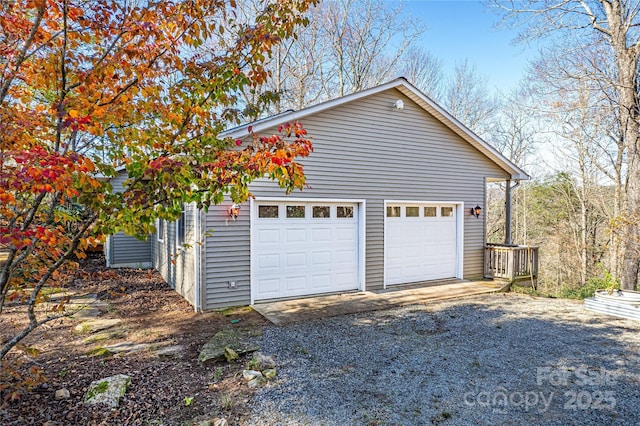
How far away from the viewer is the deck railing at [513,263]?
885cm

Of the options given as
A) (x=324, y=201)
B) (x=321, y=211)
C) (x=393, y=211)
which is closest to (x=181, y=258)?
(x=321, y=211)

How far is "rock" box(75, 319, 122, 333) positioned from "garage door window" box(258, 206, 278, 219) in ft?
9.70

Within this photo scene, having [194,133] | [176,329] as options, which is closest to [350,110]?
[194,133]

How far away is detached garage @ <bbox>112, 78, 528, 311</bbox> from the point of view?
21.6ft

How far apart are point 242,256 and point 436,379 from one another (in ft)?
12.8

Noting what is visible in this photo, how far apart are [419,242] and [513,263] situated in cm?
238

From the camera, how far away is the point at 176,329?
18.2ft

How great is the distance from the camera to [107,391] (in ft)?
11.2

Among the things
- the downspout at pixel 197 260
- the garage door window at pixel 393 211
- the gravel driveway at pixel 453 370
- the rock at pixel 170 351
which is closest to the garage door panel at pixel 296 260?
the gravel driveway at pixel 453 370

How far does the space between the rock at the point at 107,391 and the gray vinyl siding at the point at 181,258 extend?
6.48 ft

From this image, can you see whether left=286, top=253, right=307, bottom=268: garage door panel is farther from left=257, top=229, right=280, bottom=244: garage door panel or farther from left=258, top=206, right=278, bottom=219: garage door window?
left=258, top=206, right=278, bottom=219: garage door window

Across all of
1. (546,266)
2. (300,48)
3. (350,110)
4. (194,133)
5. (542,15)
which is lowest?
(546,266)

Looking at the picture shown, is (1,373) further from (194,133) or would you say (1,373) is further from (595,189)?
(595,189)

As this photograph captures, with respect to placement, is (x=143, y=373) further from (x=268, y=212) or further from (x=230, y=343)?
(x=268, y=212)
